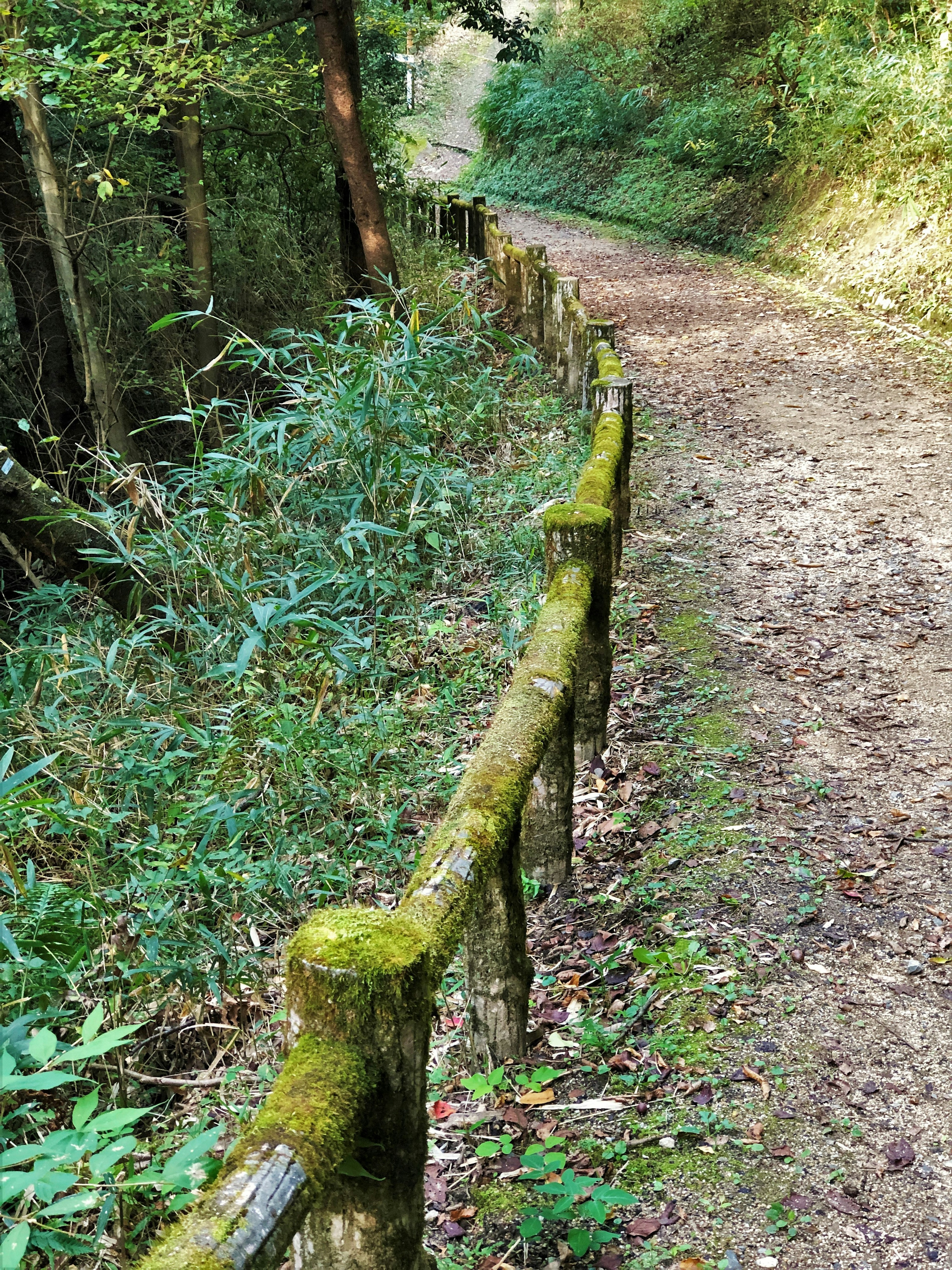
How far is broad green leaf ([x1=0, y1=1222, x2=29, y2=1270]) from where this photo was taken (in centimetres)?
147

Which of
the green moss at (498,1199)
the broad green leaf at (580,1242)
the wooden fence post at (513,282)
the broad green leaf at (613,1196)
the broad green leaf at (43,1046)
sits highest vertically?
the wooden fence post at (513,282)

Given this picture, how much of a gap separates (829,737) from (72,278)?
22.1ft

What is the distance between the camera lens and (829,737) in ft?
14.0

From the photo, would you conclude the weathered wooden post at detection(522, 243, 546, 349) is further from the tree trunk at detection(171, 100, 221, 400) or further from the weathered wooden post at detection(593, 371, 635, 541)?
the weathered wooden post at detection(593, 371, 635, 541)

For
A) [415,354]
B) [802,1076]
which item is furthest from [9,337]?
[802,1076]

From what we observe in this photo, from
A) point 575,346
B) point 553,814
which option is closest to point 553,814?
point 553,814

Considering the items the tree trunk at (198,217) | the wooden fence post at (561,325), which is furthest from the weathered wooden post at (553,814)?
the tree trunk at (198,217)

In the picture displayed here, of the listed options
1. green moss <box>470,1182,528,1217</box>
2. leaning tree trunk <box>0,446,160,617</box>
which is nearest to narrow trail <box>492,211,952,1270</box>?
green moss <box>470,1182,528,1217</box>

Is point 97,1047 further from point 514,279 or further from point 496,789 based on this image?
point 514,279

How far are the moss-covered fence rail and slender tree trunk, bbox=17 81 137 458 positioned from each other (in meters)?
5.12

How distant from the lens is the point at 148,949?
306cm

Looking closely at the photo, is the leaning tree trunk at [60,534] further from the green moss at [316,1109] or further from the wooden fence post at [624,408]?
the green moss at [316,1109]

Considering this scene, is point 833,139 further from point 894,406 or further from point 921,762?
point 921,762

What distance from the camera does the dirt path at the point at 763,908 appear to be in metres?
2.35
